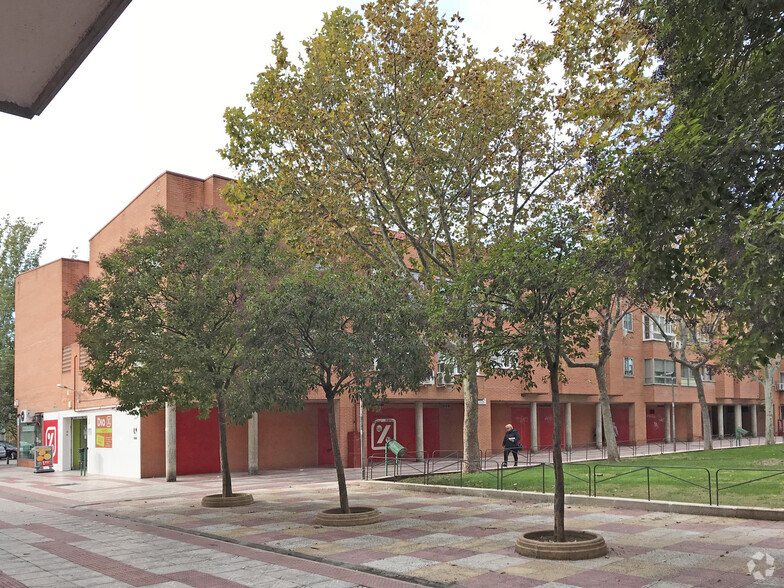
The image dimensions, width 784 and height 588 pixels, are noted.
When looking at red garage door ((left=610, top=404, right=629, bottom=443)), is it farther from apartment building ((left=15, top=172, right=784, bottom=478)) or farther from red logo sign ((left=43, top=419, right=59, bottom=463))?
red logo sign ((left=43, top=419, right=59, bottom=463))

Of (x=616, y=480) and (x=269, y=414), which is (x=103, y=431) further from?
(x=616, y=480)

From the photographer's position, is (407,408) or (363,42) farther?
(407,408)

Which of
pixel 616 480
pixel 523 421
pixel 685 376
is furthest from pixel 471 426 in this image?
pixel 685 376

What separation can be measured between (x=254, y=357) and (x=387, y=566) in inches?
238

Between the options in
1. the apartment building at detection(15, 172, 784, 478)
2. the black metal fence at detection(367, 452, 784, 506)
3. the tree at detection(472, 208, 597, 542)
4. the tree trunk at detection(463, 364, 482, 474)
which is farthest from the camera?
the apartment building at detection(15, 172, 784, 478)

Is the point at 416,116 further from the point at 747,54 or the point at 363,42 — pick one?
the point at 747,54

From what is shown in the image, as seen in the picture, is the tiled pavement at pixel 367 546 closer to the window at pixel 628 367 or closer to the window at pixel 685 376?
the window at pixel 628 367

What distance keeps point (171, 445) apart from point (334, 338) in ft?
53.2

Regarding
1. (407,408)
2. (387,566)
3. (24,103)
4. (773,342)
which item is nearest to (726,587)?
(773,342)

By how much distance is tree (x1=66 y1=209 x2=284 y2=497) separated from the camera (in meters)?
17.5

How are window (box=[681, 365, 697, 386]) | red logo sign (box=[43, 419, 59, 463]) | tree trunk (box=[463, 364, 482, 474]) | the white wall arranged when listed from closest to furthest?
tree trunk (box=[463, 364, 482, 474]) → the white wall → red logo sign (box=[43, 419, 59, 463]) → window (box=[681, 365, 697, 386])

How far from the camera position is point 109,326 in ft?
58.8

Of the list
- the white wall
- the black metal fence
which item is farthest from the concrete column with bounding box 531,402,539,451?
the white wall

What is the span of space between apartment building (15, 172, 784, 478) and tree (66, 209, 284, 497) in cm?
481
